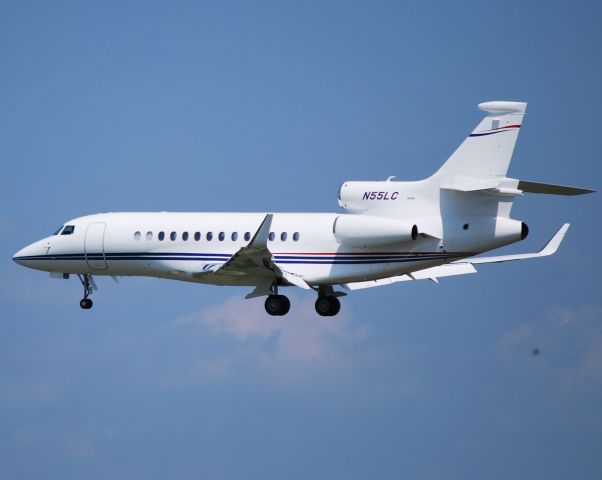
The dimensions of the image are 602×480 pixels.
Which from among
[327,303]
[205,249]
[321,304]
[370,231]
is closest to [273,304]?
[321,304]

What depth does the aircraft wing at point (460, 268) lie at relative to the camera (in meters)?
47.7

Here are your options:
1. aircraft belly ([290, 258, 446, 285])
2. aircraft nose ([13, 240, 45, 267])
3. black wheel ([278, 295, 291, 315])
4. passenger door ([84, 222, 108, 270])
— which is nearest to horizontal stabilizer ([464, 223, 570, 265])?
aircraft belly ([290, 258, 446, 285])

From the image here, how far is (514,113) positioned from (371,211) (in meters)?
5.61

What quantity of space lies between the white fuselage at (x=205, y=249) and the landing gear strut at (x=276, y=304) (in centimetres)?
80

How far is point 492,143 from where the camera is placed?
140 feet

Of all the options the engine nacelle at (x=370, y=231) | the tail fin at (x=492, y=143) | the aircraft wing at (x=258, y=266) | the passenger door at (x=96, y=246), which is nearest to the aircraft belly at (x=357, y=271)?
the aircraft wing at (x=258, y=266)

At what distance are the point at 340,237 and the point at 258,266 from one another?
2.79 metres

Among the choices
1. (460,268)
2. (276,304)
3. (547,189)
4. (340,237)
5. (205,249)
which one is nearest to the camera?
(547,189)

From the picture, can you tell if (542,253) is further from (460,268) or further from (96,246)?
(96,246)

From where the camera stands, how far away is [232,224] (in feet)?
154

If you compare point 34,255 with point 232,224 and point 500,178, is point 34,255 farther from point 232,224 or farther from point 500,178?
point 500,178

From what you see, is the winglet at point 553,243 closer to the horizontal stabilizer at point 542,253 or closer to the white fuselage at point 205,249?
the horizontal stabilizer at point 542,253

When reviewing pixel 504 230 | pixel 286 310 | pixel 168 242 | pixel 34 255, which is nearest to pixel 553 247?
pixel 504 230

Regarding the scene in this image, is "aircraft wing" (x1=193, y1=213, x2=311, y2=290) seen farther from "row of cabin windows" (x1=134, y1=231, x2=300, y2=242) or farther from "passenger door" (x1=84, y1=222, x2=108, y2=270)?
"passenger door" (x1=84, y1=222, x2=108, y2=270)
